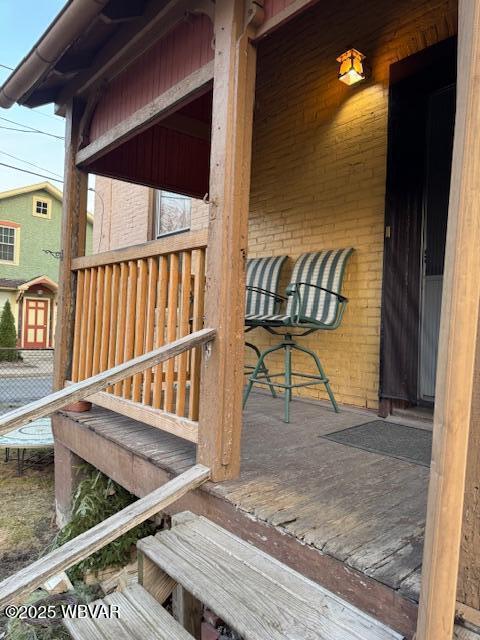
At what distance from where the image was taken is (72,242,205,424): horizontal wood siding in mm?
1859

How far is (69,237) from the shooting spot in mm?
2818

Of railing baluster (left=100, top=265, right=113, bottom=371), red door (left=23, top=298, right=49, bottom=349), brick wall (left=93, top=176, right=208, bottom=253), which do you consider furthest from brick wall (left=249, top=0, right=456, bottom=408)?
red door (left=23, top=298, right=49, bottom=349)

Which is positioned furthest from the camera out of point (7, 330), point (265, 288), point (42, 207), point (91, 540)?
point (42, 207)

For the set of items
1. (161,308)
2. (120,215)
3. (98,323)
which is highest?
(120,215)

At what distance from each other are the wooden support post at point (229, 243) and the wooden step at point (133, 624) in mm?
473

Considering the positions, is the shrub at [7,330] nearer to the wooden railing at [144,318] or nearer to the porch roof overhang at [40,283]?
the porch roof overhang at [40,283]

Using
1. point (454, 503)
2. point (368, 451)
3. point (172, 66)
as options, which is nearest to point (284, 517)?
point (454, 503)

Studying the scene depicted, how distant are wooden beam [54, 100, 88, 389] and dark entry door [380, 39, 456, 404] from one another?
2021 millimetres

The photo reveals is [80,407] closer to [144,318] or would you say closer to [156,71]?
[144,318]

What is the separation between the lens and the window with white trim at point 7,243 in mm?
15625

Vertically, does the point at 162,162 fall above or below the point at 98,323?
above

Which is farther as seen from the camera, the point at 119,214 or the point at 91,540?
the point at 119,214

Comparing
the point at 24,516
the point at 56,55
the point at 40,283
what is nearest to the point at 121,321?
the point at 56,55

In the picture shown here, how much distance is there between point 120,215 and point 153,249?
4.51 m
